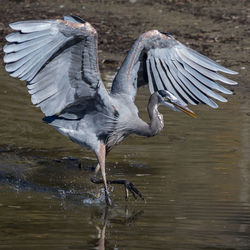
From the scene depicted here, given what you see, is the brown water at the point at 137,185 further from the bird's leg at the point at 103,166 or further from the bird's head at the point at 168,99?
the bird's head at the point at 168,99

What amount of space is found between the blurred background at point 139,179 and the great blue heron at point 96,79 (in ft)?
1.10

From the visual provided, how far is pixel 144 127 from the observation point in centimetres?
710

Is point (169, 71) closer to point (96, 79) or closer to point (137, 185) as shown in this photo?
point (96, 79)

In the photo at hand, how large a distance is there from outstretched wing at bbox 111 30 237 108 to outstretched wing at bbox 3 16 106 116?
55 cm

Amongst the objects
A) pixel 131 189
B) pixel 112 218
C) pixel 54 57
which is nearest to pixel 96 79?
pixel 54 57

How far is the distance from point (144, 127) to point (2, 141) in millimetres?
1829

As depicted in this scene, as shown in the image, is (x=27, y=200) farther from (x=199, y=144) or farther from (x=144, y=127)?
(x=199, y=144)

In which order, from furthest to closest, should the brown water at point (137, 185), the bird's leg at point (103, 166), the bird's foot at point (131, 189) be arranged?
the bird's leg at point (103, 166) < the bird's foot at point (131, 189) < the brown water at point (137, 185)

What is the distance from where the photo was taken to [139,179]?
23.2 ft

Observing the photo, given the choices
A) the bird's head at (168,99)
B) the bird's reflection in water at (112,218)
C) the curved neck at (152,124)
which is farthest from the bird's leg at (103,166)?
the bird's head at (168,99)

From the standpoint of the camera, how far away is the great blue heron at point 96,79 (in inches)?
246

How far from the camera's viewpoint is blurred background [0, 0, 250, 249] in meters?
5.62

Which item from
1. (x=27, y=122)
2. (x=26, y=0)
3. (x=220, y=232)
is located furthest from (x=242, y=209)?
(x=26, y=0)

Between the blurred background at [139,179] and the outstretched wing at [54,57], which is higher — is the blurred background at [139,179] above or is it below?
below
